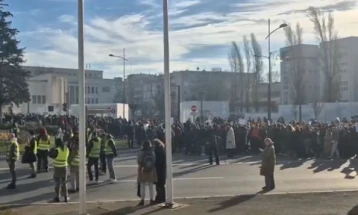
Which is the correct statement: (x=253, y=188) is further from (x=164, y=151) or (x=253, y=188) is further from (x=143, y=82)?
(x=143, y=82)

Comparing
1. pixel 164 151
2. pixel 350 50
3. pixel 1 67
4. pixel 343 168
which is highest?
pixel 350 50

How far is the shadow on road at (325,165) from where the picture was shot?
22.8 m

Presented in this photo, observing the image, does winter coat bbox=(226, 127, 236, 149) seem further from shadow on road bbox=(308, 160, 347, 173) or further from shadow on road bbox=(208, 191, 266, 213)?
shadow on road bbox=(208, 191, 266, 213)

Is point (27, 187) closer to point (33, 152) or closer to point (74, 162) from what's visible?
point (33, 152)

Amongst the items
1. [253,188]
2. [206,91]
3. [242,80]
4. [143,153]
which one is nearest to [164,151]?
[143,153]

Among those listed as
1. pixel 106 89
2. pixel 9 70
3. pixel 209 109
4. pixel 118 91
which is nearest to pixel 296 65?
pixel 209 109

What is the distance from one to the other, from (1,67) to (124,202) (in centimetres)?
4017

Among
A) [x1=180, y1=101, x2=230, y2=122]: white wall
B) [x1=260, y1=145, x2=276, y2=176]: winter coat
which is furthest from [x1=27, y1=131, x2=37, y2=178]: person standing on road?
[x1=180, y1=101, x2=230, y2=122]: white wall

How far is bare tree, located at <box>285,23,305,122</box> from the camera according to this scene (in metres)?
62.9

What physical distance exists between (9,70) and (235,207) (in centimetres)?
4194

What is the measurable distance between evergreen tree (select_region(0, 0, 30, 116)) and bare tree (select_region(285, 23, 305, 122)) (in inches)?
1149

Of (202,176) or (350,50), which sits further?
(350,50)

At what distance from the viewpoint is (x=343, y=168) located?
2322 centimetres

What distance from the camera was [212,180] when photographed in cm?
1894
